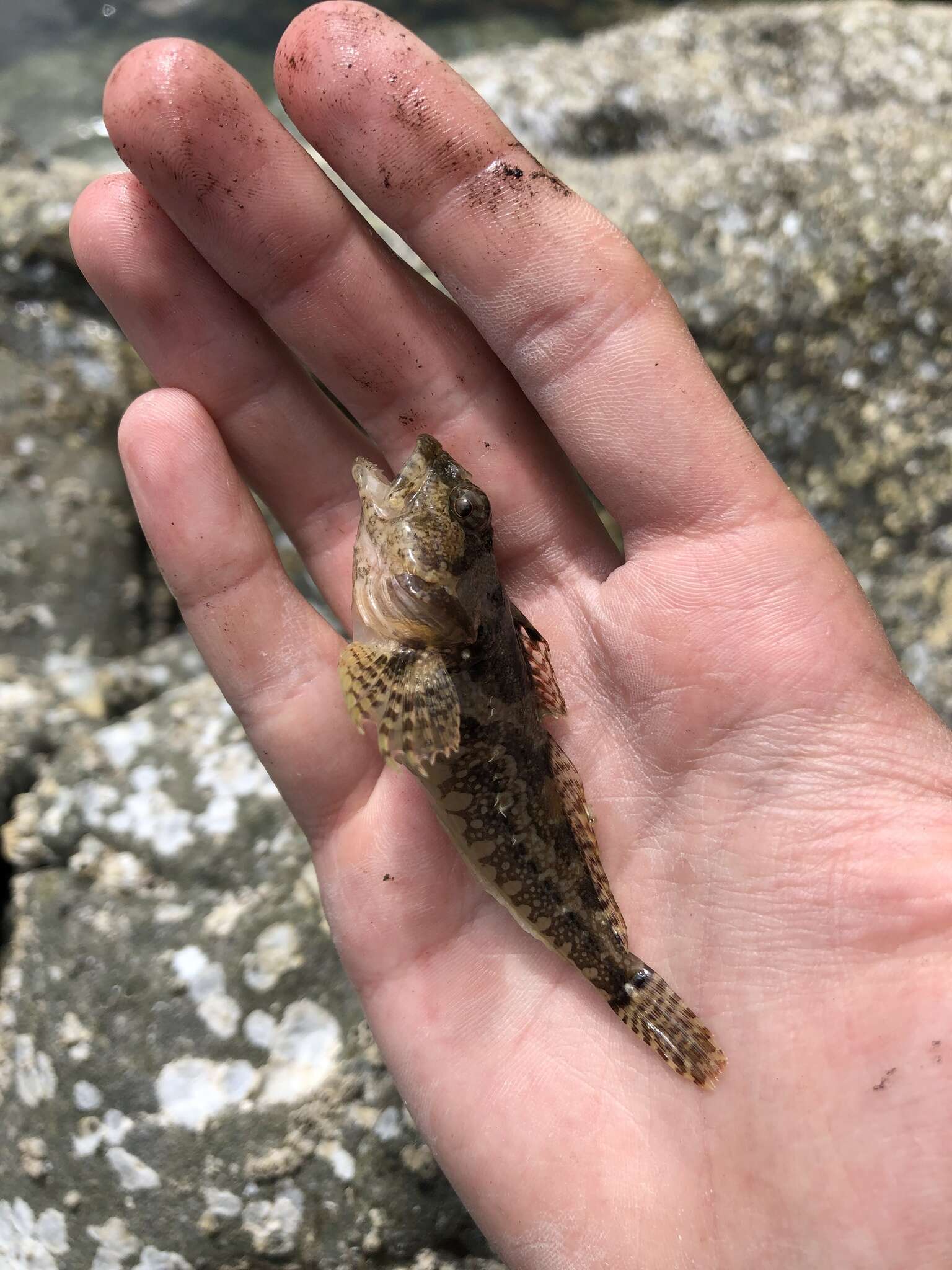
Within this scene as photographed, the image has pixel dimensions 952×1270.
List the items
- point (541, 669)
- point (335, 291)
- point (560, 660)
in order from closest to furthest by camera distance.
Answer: point (335, 291) < point (541, 669) < point (560, 660)

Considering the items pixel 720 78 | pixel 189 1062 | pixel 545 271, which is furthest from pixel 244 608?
pixel 720 78

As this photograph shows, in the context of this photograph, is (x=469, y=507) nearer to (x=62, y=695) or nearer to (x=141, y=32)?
(x=62, y=695)

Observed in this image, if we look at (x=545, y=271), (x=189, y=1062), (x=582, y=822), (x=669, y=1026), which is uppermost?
(x=545, y=271)

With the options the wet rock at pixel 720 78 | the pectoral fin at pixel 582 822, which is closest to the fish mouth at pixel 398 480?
the pectoral fin at pixel 582 822

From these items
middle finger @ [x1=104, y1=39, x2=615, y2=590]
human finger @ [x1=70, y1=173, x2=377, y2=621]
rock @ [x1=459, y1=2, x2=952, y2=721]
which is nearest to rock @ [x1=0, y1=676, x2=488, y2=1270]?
human finger @ [x1=70, y1=173, x2=377, y2=621]

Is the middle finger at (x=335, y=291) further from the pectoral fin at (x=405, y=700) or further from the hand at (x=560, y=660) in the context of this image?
the pectoral fin at (x=405, y=700)

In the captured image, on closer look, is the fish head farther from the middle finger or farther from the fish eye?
the middle finger
